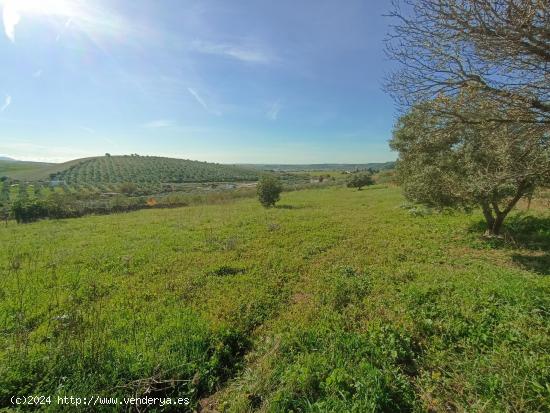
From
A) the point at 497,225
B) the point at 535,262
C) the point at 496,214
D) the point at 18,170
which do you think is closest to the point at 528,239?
the point at 497,225

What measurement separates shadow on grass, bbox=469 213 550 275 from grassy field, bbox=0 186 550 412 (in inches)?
6.0

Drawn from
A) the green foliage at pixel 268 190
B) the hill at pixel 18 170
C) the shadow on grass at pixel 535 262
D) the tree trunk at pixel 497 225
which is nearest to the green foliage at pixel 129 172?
the hill at pixel 18 170

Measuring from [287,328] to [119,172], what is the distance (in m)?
116

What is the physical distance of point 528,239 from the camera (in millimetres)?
11773

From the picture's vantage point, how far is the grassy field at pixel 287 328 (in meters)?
3.57

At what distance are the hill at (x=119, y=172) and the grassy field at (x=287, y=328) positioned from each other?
289ft

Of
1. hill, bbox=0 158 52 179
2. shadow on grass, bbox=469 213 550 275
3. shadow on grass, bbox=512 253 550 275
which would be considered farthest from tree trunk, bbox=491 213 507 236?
hill, bbox=0 158 52 179

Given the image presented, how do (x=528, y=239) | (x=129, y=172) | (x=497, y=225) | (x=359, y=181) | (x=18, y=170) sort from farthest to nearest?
(x=18, y=170), (x=129, y=172), (x=359, y=181), (x=497, y=225), (x=528, y=239)

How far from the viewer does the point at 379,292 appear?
6898 mm

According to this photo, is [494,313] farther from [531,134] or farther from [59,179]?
[59,179]

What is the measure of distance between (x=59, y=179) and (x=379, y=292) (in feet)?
366

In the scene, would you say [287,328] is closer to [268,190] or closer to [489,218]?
[489,218]

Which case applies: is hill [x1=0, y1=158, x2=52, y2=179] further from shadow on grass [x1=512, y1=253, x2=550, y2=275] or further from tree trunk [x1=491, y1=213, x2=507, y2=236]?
shadow on grass [x1=512, y1=253, x2=550, y2=275]

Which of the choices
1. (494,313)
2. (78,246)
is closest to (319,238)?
(494,313)
